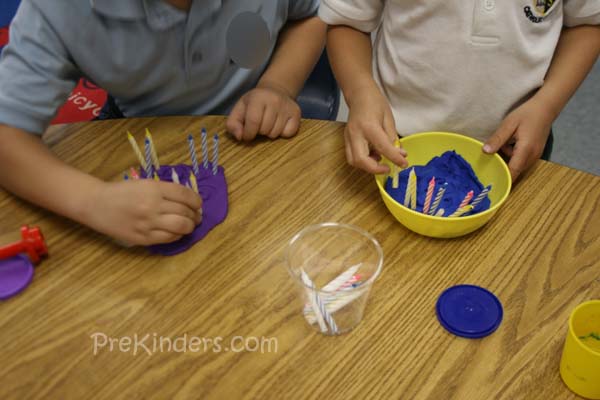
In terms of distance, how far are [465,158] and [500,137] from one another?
0.05 meters

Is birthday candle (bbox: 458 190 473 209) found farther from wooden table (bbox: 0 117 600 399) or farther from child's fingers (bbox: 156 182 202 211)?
child's fingers (bbox: 156 182 202 211)

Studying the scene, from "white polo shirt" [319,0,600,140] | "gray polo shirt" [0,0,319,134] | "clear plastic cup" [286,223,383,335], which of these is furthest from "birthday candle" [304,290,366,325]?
"gray polo shirt" [0,0,319,134]

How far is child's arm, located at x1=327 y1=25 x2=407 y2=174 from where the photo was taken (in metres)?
0.77

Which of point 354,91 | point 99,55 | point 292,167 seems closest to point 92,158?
point 99,55

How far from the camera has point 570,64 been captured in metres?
0.87

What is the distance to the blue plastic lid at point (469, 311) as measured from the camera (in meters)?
0.62

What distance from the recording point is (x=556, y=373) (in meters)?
0.58

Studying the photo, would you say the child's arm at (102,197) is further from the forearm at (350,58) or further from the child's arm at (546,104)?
the child's arm at (546,104)

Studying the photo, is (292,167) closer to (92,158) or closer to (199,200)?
(199,200)

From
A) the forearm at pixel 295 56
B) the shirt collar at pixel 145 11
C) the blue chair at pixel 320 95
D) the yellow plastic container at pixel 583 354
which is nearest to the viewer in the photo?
the yellow plastic container at pixel 583 354

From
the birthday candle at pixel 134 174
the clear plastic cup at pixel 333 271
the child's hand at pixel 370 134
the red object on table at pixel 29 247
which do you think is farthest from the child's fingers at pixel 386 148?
the red object on table at pixel 29 247

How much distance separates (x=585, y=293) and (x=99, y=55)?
75cm

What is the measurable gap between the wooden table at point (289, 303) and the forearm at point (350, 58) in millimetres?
124

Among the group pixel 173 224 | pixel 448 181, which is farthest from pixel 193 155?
pixel 448 181
